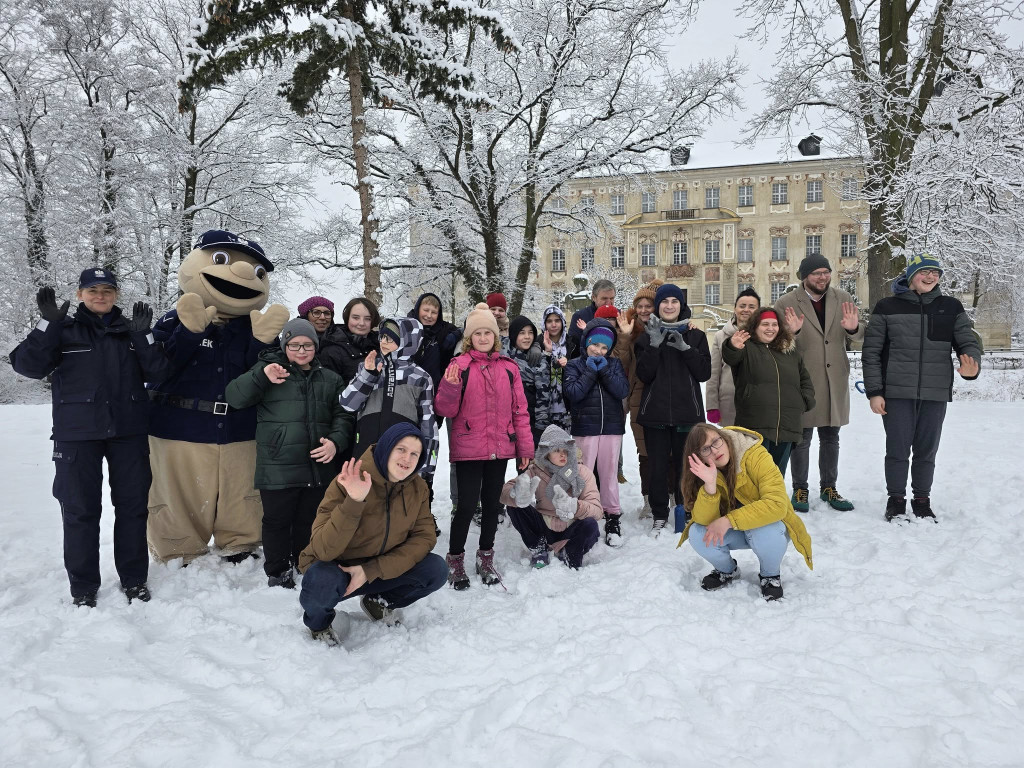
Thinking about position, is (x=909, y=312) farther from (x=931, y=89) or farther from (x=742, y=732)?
(x=931, y=89)

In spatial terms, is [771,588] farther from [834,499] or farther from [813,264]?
[813,264]

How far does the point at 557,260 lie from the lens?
44406 millimetres

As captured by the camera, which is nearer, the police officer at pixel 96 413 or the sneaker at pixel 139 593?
the police officer at pixel 96 413

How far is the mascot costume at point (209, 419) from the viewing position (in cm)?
425

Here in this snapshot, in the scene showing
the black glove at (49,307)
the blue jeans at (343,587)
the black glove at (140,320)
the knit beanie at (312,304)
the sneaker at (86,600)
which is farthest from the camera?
the knit beanie at (312,304)

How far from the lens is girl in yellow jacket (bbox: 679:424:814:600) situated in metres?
3.69

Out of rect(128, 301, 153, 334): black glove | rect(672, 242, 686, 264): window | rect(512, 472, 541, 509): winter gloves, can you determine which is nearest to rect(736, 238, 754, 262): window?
rect(672, 242, 686, 264): window

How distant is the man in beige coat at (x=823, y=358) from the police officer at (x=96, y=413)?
193 inches

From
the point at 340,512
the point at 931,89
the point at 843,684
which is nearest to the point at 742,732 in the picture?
the point at 843,684

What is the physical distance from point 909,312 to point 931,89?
28.6ft

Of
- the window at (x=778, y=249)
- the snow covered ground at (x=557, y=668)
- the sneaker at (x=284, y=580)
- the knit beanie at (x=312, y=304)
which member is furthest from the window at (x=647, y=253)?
the sneaker at (x=284, y=580)

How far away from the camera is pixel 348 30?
31.8ft

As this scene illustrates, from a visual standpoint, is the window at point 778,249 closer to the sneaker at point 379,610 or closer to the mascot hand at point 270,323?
the mascot hand at point 270,323

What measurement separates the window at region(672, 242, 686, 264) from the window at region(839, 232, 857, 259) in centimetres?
1018
